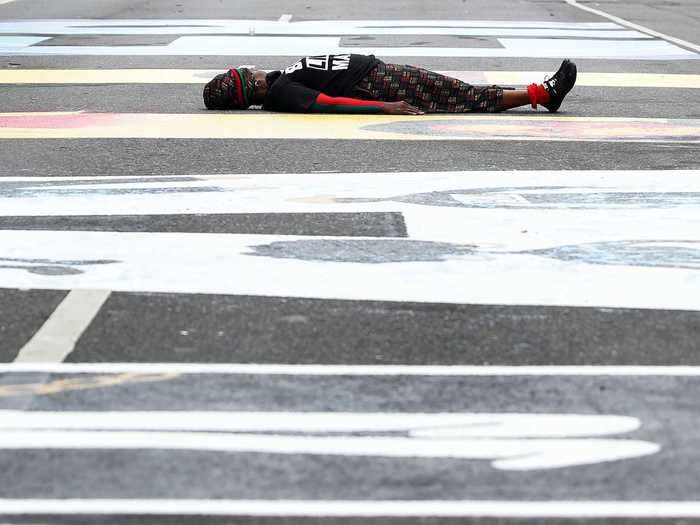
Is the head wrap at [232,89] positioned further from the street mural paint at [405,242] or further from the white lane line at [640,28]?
the white lane line at [640,28]

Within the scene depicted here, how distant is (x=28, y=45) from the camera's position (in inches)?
571

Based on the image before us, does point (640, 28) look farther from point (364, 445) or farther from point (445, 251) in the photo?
point (364, 445)

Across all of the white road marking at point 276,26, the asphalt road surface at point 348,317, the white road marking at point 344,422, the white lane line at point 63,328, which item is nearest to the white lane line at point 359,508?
the asphalt road surface at point 348,317

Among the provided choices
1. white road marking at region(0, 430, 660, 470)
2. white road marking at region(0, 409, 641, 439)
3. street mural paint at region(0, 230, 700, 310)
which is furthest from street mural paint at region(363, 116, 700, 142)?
white road marking at region(0, 430, 660, 470)

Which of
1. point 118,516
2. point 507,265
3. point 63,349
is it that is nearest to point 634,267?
point 507,265

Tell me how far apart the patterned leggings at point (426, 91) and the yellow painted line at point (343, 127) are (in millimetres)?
92

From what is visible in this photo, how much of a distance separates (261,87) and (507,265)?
455 cm

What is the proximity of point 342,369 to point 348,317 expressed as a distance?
1.78 ft

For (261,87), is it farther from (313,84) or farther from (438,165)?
(438,165)

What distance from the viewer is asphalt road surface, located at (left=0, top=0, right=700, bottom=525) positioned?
122 inches

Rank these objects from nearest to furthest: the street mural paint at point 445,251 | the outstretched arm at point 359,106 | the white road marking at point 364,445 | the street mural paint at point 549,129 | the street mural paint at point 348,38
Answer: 1. the white road marking at point 364,445
2. the street mural paint at point 445,251
3. the street mural paint at point 549,129
4. the outstretched arm at point 359,106
5. the street mural paint at point 348,38

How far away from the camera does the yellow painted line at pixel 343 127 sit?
27.7ft

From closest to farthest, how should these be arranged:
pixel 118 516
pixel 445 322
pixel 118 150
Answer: pixel 118 516
pixel 445 322
pixel 118 150

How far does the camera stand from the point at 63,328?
4254mm
